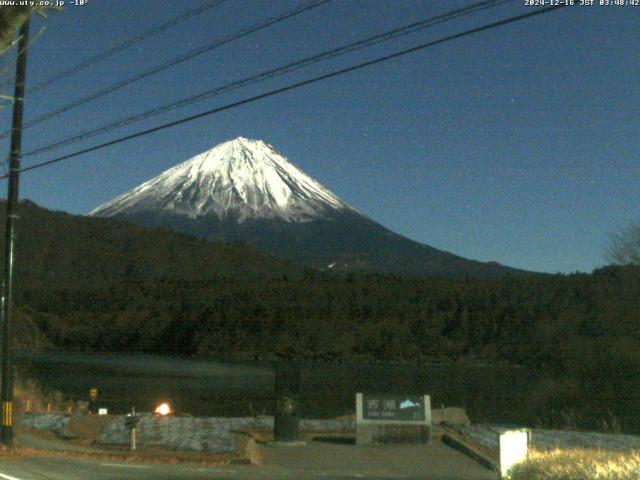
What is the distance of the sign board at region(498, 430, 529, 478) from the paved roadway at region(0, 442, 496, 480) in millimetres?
3832

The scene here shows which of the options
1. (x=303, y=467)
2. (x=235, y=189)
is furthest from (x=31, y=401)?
(x=235, y=189)

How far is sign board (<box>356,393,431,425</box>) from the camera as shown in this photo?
64.8 feet

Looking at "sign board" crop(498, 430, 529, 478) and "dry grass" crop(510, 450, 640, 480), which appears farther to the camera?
"sign board" crop(498, 430, 529, 478)

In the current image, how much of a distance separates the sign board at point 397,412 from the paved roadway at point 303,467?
1.93ft

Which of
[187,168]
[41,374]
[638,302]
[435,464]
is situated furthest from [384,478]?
[187,168]

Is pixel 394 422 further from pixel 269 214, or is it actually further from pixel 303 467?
pixel 269 214

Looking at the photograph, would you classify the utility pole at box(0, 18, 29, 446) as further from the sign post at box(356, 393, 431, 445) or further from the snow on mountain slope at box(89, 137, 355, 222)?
the snow on mountain slope at box(89, 137, 355, 222)

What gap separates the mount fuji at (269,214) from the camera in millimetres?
153875

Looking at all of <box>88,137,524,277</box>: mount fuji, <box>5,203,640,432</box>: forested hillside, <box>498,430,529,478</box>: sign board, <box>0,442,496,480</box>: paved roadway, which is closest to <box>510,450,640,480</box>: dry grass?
<box>498,430,529,478</box>: sign board

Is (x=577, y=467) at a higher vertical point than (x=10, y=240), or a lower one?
lower

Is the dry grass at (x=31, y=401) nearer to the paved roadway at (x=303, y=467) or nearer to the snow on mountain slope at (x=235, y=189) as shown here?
the paved roadway at (x=303, y=467)

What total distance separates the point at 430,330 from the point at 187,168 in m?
84.9

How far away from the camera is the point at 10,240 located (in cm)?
1800

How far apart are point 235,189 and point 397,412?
145 m
